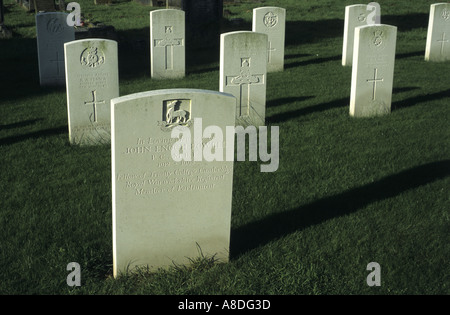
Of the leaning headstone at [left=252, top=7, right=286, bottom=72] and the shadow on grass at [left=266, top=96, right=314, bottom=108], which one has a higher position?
the leaning headstone at [left=252, top=7, right=286, bottom=72]

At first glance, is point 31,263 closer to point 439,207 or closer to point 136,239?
point 136,239

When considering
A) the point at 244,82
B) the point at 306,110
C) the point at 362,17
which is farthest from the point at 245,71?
the point at 362,17

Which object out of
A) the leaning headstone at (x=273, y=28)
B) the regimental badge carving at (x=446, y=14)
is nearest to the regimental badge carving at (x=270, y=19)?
the leaning headstone at (x=273, y=28)

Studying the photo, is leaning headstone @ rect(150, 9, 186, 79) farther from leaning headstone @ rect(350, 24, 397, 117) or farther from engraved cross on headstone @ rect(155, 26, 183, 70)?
leaning headstone @ rect(350, 24, 397, 117)

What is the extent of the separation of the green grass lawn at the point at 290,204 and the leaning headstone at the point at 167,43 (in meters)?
1.05

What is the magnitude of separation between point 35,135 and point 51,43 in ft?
12.5

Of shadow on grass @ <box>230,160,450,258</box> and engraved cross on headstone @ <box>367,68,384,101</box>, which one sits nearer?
shadow on grass @ <box>230,160,450,258</box>

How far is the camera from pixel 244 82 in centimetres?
869

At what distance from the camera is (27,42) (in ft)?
52.6

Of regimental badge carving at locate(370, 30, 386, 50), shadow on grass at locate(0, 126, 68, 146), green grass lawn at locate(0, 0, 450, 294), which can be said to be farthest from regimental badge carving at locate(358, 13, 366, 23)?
shadow on grass at locate(0, 126, 68, 146)

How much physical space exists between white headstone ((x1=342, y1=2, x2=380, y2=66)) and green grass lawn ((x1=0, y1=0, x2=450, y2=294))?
7.92 feet

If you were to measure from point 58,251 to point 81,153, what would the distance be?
2953 millimetres

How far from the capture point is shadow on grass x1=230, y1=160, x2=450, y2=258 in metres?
5.13

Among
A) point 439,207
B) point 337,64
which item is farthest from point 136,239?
point 337,64
